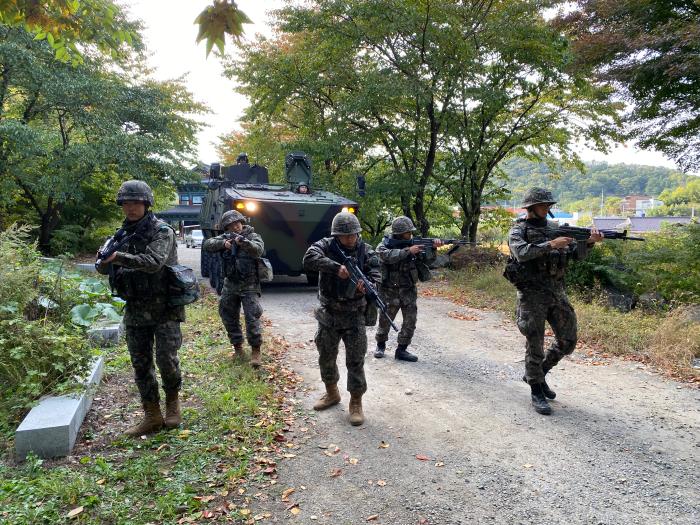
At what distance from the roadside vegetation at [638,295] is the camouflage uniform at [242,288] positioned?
4.37 m

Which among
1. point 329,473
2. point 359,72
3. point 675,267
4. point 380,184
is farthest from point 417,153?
point 329,473

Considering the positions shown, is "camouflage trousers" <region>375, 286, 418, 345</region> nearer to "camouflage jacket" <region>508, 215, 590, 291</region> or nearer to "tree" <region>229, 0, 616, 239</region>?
"camouflage jacket" <region>508, 215, 590, 291</region>

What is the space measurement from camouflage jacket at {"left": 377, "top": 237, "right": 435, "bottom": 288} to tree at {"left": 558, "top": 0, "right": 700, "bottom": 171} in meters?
4.92

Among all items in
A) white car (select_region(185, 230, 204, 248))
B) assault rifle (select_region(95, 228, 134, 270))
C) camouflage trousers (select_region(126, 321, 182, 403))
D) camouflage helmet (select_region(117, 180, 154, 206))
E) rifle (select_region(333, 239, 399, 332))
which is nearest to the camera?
assault rifle (select_region(95, 228, 134, 270))

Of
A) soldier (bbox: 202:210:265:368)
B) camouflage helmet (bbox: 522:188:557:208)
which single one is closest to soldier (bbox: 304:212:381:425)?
soldier (bbox: 202:210:265:368)

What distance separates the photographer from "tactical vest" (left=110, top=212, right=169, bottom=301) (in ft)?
12.3

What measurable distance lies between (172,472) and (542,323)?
3.20m

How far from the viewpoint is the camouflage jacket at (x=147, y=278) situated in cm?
375

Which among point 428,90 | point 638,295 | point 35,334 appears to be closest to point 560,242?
point 35,334

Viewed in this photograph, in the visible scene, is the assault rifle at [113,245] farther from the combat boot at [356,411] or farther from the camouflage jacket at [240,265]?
the combat boot at [356,411]

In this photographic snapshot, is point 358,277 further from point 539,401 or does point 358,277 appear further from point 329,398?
point 539,401

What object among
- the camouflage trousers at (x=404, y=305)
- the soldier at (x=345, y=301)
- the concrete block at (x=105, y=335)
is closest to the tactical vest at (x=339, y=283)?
the soldier at (x=345, y=301)

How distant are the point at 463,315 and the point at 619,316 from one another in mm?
2347

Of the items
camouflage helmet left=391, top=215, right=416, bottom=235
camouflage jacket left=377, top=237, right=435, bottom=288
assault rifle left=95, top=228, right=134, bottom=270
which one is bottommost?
camouflage jacket left=377, top=237, right=435, bottom=288
